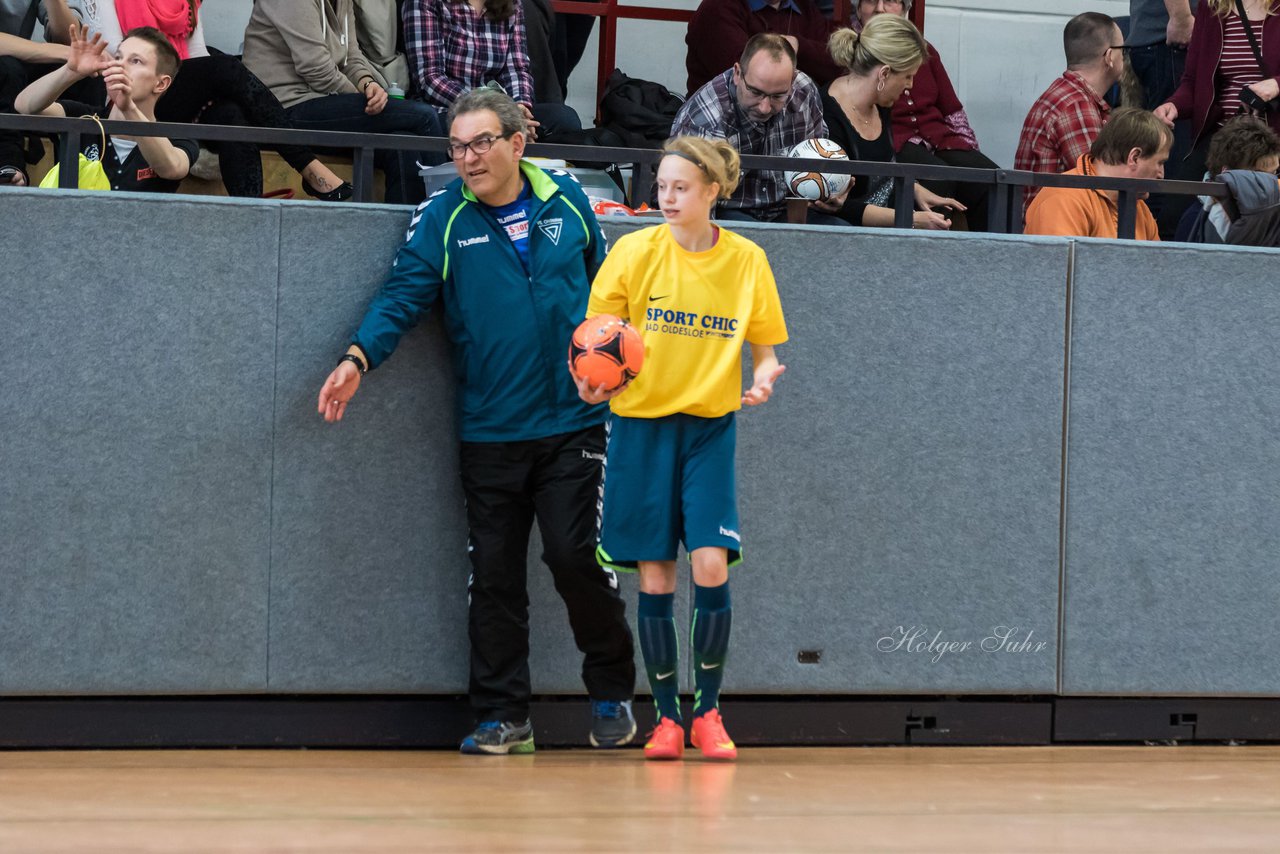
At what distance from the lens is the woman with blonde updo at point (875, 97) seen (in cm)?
627

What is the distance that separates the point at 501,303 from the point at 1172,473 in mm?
2150

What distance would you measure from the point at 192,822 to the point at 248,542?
1295mm

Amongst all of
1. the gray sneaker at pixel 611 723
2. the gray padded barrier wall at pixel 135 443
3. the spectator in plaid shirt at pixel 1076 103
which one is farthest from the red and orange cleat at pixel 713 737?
the spectator in plaid shirt at pixel 1076 103

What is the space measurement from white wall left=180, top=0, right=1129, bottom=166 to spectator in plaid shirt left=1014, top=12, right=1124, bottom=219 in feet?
5.43

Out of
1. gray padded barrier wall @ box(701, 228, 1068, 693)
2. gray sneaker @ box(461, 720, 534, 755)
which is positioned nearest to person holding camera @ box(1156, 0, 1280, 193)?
gray padded barrier wall @ box(701, 228, 1068, 693)

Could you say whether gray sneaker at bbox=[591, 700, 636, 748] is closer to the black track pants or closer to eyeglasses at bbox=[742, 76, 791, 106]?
the black track pants

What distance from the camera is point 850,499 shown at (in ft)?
16.2

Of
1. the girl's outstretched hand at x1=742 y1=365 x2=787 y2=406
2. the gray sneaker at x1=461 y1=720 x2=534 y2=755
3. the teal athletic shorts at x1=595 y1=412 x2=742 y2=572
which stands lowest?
the gray sneaker at x1=461 y1=720 x2=534 y2=755

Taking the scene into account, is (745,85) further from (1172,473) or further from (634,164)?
(1172,473)

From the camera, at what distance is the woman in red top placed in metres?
6.70

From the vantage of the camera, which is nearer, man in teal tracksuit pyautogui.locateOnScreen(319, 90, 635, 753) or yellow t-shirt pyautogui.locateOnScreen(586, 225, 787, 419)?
yellow t-shirt pyautogui.locateOnScreen(586, 225, 787, 419)

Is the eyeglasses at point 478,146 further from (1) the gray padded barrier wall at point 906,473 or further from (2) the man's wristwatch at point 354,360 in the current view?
(1) the gray padded barrier wall at point 906,473

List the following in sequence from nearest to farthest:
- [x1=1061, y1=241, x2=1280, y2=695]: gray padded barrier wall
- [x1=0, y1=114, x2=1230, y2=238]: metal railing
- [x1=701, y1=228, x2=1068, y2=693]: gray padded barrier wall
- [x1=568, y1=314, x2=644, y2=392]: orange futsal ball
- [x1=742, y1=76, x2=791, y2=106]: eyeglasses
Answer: [x1=568, y1=314, x2=644, y2=392]: orange futsal ball < [x1=0, y1=114, x2=1230, y2=238]: metal railing < [x1=701, y1=228, x2=1068, y2=693]: gray padded barrier wall < [x1=1061, y1=241, x2=1280, y2=695]: gray padded barrier wall < [x1=742, y1=76, x2=791, y2=106]: eyeglasses

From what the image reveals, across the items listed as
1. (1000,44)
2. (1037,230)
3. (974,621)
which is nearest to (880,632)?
(974,621)
